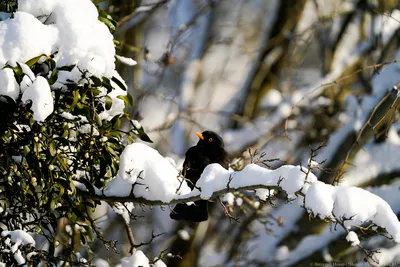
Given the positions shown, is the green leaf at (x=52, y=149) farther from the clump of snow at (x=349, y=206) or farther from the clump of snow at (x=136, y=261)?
the clump of snow at (x=349, y=206)

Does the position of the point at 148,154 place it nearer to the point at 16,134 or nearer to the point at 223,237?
the point at 16,134

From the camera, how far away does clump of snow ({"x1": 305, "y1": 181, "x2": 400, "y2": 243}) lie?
2518 millimetres

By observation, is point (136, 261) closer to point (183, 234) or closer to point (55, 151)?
point (55, 151)

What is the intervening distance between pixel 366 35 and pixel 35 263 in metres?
6.48

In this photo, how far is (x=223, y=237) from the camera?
898 centimetres

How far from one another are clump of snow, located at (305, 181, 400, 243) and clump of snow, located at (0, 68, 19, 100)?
4.13 ft

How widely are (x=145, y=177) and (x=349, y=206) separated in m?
1.04

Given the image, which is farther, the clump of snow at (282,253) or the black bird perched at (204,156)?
the clump of snow at (282,253)

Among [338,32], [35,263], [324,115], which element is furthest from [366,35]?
[35,263]


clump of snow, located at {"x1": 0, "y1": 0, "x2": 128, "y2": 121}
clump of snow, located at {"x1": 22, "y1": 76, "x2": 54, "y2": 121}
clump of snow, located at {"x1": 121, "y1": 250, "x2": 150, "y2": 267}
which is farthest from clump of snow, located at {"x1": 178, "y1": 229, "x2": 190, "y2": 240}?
clump of snow, located at {"x1": 22, "y1": 76, "x2": 54, "y2": 121}

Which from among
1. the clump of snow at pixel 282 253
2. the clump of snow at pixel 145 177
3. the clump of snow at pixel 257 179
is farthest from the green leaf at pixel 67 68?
the clump of snow at pixel 282 253

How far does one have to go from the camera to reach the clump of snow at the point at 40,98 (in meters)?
2.69

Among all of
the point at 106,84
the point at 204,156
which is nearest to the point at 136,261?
the point at 106,84

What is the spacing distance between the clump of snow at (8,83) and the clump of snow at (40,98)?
0.06 metres
